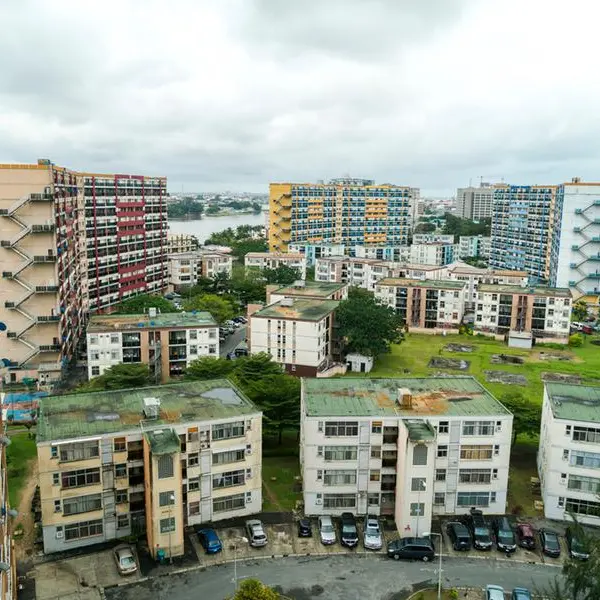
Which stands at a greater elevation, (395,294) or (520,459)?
(395,294)

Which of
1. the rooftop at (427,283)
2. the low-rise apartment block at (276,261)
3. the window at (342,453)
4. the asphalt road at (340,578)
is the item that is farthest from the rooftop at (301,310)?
the low-rise apartment block at (276,261)

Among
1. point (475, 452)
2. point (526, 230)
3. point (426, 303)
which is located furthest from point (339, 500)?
point (526, 230)

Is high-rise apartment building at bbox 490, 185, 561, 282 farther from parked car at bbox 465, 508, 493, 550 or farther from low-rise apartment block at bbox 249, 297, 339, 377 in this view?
parked car at bbox 465, 508, 493, 550

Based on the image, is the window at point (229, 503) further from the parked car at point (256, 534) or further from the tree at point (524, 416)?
the tree at point (524, 416)

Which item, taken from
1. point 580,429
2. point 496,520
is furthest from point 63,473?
point 580,429

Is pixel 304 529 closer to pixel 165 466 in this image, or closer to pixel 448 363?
pixel 165 466

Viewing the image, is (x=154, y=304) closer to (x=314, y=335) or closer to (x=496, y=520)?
(x=314, y=335)
